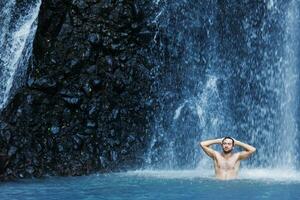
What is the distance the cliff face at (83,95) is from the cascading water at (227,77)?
84 cm

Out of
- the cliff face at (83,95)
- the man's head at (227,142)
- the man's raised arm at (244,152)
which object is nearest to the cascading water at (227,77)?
the cliff face at (83,95)

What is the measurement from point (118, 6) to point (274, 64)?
6222mm

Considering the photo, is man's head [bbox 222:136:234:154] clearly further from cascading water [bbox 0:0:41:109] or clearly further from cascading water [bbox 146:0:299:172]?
cascading water [bbox 0:0:41:109]

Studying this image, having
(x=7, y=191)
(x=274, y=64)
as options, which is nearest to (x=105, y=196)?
(x=7, y=191)

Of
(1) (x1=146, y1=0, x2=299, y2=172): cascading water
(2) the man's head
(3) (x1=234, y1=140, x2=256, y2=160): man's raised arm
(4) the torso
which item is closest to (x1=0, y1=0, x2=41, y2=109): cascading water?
(1) (x1=146, y1=0, x2=299, y2=172): cascading water

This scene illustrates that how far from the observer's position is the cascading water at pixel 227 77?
20625 millimetres

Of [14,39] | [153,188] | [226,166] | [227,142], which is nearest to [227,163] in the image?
[226,166]

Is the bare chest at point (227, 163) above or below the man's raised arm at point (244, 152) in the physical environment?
below

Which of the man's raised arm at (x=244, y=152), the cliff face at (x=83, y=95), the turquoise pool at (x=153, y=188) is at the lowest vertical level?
the turquoise pool at (x=153, y=188)

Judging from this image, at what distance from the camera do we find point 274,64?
70.6 feet

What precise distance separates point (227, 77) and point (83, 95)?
554 cm

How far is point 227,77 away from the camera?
2139cm

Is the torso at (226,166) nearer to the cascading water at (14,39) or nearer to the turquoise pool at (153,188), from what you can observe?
the turquoise pool at (153,188)

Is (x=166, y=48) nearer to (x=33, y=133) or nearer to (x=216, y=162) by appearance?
(x=33, y=133)
